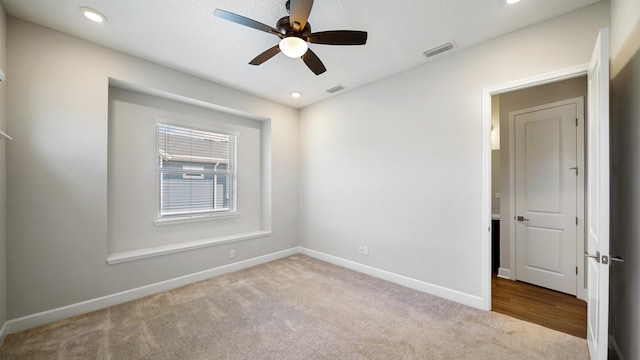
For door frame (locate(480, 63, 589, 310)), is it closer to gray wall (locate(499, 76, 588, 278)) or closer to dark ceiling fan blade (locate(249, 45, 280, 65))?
gray wall (locate(499, 76, 588, 278))

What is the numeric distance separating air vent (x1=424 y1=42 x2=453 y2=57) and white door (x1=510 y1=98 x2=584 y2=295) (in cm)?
161

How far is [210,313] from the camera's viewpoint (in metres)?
2.64

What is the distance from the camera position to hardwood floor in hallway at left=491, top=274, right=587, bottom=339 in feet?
7.88

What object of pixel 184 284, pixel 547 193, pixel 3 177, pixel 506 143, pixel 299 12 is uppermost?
pixel 299 12

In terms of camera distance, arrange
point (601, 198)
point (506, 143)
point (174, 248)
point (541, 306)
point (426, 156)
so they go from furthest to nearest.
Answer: point (506, 143) → point (174, 248) → point (426, 156) → point (541, 306) → point (601, 198)

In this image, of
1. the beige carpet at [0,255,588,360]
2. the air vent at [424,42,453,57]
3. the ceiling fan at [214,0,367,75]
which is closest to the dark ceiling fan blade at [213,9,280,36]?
the ceiling fan at [214,0,367,75]

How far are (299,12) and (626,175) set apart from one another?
2611mm

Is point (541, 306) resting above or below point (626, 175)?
below

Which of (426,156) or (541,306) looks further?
(426,156)

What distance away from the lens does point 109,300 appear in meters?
2.78

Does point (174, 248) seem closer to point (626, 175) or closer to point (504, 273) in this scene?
point (626, 175)

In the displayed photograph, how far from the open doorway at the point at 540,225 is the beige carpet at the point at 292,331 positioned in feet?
1.96

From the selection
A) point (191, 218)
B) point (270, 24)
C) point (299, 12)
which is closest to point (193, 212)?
point (191, 218)

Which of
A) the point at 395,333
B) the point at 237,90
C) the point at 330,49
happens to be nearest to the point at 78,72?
the point at 237,90
